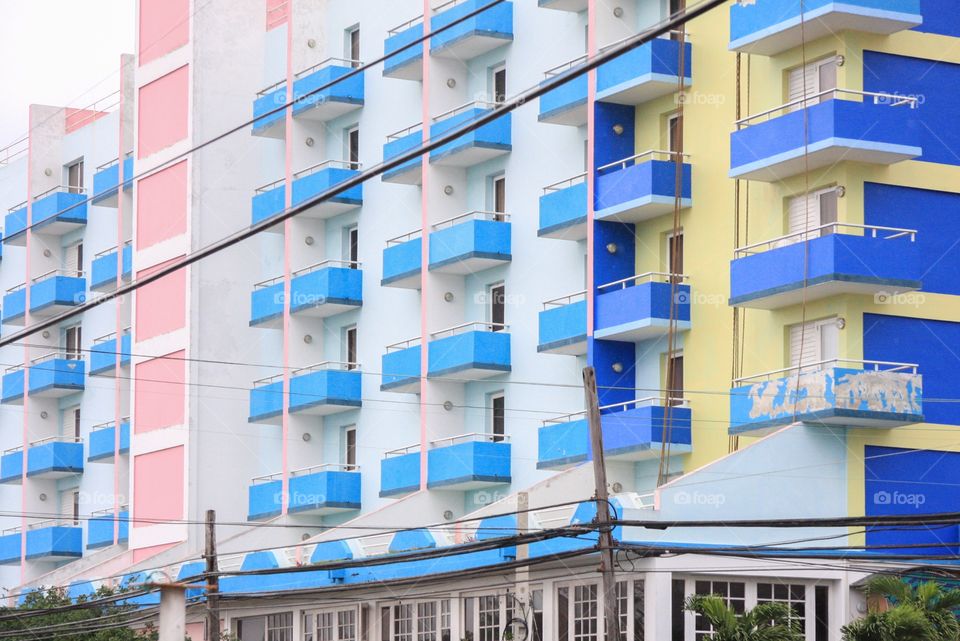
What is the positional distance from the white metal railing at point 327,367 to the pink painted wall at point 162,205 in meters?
6.82

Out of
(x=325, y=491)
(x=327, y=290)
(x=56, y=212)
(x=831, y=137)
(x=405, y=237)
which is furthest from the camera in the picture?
(x=56, y=212)

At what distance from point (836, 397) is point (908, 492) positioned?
3079 millimetres

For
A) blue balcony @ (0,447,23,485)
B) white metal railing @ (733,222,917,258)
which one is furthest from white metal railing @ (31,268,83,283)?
white metal railing @ (733,222,917,258)

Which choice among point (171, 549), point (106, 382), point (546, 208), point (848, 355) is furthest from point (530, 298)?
point (106, 382)

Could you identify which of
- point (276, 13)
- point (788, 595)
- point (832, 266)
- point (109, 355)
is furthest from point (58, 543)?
point (832, 266)

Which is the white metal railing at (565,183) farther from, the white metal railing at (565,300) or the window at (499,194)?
the white metal railing at (565,300)

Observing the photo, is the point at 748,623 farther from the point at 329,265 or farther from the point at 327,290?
the point at 329,265

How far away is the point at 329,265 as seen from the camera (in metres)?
55.4

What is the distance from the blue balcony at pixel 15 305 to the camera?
70.2m

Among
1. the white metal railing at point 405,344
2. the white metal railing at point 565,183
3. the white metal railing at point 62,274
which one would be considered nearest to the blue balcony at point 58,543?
the white metal railing at point 62,274

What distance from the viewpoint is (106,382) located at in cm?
6669

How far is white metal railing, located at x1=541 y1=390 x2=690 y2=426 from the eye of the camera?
42572 millimetres

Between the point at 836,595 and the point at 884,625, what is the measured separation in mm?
7038

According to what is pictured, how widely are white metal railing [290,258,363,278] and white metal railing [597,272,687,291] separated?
12.3 meters
